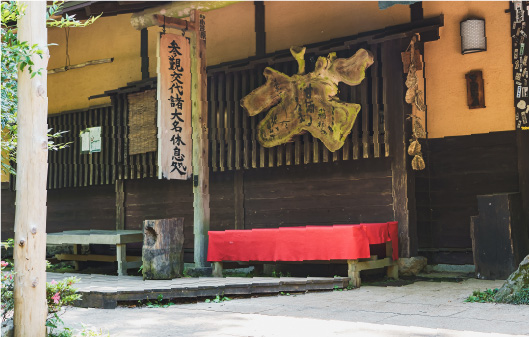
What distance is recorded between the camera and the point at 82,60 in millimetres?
12977

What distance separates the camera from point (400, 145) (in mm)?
8812

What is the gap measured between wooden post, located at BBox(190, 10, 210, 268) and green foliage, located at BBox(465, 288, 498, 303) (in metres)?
3.91

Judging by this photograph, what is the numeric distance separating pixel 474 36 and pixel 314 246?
3.77 metres

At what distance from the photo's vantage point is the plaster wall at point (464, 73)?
859 cm

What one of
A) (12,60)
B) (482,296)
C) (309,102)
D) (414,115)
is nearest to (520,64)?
(414,115)

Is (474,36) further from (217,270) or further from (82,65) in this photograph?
(82,65)

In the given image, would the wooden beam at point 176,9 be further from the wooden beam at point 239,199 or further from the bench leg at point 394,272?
the bench leg at point 394,272

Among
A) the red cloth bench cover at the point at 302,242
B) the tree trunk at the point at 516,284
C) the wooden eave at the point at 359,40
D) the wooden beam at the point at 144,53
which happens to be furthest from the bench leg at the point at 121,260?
the tree trunk at the point at 516,284

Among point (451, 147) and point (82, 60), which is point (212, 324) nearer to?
point (451, 147)

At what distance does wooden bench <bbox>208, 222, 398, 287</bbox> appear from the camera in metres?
7.84

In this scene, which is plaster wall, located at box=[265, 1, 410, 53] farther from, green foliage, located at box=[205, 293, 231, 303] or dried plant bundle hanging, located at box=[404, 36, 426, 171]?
green foliage, located at box=[205, 293, 231, 303]

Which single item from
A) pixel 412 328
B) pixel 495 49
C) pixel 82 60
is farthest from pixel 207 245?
pixel 82 60

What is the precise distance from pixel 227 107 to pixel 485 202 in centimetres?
453

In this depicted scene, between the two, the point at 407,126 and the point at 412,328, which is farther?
the point at 407,126
